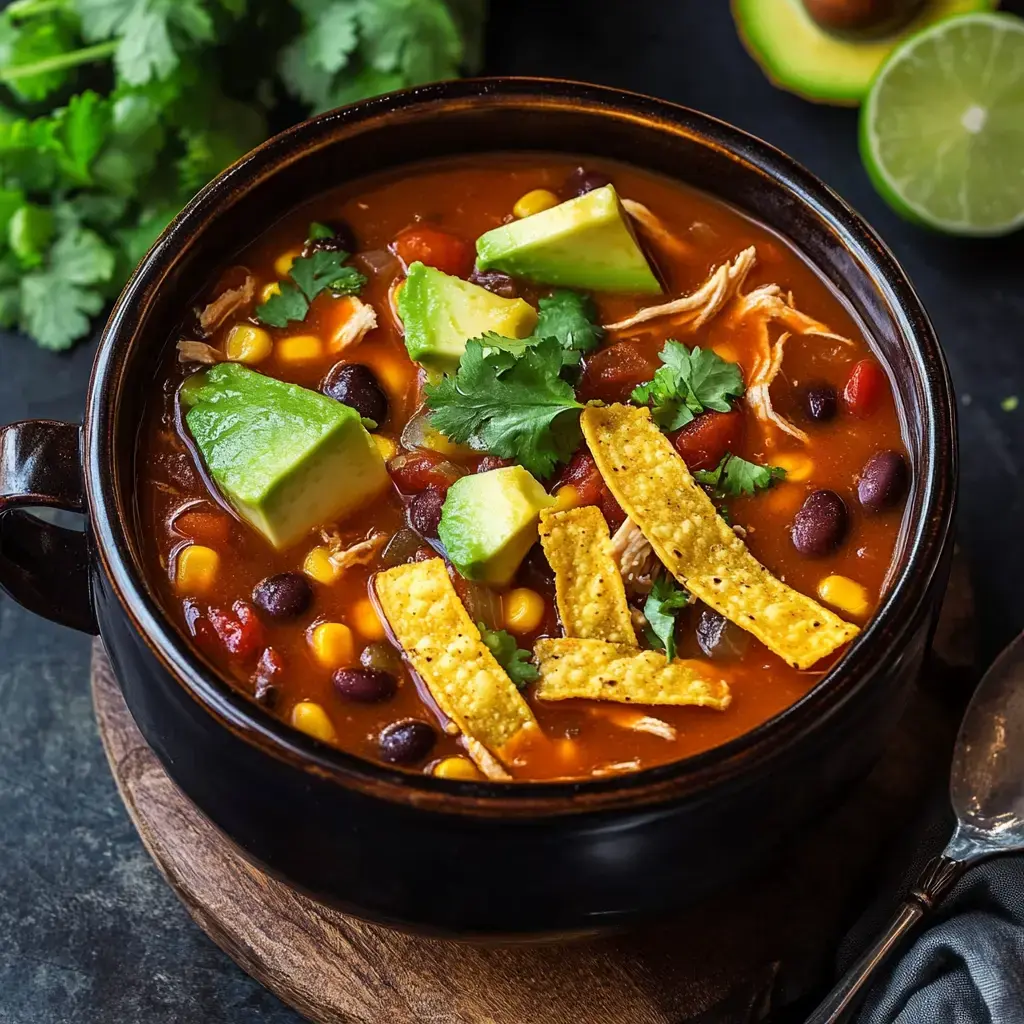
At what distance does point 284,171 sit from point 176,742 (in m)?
1.26

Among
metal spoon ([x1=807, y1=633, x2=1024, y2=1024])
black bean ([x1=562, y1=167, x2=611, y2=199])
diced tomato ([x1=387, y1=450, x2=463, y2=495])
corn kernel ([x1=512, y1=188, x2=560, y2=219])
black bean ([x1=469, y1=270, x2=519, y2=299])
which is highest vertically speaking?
black bean ([x1=562, y1=167, x2=611, y2=199])

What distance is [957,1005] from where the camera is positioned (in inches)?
→ 118

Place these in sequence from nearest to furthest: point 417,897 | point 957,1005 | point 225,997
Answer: point 417,897 < point 957,1005 < point 225,997

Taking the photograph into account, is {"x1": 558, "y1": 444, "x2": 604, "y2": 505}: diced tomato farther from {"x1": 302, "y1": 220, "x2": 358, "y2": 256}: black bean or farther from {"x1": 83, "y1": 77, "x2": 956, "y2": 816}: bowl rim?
{"x1": 302, "y1": 220, "x2": 358, "y2": 256}: black bean

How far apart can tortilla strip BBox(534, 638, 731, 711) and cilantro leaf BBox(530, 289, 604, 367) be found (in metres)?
0.64

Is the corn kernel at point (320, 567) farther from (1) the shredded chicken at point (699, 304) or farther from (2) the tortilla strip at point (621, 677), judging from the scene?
(1) the shredded chicken at point (699, 304)

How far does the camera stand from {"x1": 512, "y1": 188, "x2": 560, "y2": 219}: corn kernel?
3342 millimetres

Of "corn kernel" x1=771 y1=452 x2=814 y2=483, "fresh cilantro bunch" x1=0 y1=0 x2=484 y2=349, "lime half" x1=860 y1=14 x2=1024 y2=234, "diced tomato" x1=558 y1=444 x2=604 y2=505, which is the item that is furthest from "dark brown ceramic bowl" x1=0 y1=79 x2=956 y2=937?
"lime half" x1=860 y1=14 x2=1024 y2=234

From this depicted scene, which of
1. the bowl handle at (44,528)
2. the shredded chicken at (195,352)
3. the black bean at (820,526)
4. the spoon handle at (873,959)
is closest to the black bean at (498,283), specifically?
the shredded chicken at (195,352)

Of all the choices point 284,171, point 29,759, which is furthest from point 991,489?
point 29,759

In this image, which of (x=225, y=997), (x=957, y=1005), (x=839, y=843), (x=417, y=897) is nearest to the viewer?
(x=417, y=897)

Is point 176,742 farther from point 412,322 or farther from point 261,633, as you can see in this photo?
point 412,322

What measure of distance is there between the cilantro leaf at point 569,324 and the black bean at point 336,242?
465 mm

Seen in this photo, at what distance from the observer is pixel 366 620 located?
9.25 feet
